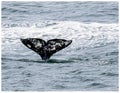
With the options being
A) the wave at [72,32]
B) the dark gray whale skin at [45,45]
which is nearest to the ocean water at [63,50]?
the wave at [72,32]

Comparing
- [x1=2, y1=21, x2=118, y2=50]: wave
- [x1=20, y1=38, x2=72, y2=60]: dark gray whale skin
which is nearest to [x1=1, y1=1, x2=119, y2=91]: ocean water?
[x1=2, y1=21, x2=118, y2=50]: wave

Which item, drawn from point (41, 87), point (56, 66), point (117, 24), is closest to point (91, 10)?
point (117, 24)

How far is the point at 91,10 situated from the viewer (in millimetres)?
15945

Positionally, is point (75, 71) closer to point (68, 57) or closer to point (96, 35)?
point (68, 57)

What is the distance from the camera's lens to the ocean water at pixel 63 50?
1045 centimetres

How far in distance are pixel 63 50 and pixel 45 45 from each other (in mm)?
850

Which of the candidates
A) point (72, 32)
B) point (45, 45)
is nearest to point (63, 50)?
point (45, 45)

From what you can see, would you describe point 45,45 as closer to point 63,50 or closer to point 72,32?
point 63,50

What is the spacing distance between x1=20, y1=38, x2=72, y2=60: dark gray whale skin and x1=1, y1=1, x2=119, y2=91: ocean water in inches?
6.4

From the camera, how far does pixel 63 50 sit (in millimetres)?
12852

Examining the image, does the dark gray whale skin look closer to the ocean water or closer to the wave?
the ocean water

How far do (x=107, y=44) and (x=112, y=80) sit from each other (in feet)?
9.09

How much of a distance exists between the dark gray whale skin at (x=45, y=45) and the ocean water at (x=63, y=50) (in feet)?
0.54

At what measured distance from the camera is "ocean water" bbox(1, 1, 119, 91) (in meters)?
10.5
